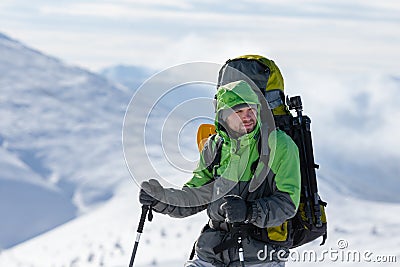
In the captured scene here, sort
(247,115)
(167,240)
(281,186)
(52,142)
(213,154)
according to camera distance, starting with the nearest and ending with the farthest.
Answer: (281,186)
(247,115)
(213,154)
(167,240)
(52,142)

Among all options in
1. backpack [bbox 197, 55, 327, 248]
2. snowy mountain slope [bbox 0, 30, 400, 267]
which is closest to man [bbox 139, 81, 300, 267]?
backpack [bbox 197, 55, 327, 248]

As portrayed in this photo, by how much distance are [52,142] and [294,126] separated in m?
54.6

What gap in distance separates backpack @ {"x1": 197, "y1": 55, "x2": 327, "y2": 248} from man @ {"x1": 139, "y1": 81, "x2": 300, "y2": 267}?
0.47 ft

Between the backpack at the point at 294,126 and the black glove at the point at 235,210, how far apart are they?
1.53ft

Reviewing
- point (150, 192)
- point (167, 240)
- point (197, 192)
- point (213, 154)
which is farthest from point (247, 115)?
point (167, 240)

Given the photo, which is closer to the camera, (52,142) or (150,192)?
(150,192)

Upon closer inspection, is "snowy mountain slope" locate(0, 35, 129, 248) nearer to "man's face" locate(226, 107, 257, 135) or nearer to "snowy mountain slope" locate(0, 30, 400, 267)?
"snowy mountain slope" locate(0, 30, 400, 267)

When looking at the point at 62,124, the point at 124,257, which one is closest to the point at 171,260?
the point at 124,257

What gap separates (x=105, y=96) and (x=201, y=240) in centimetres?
7002

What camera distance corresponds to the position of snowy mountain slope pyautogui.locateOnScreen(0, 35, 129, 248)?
44594 millimetres

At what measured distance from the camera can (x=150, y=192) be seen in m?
4.55

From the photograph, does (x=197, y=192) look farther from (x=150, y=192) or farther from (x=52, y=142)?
(x=52, y=142)

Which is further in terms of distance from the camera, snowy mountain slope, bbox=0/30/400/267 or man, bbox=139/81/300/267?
snowy mountain slope, bbox=0/30/400/267

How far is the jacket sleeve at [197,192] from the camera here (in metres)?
4.68
